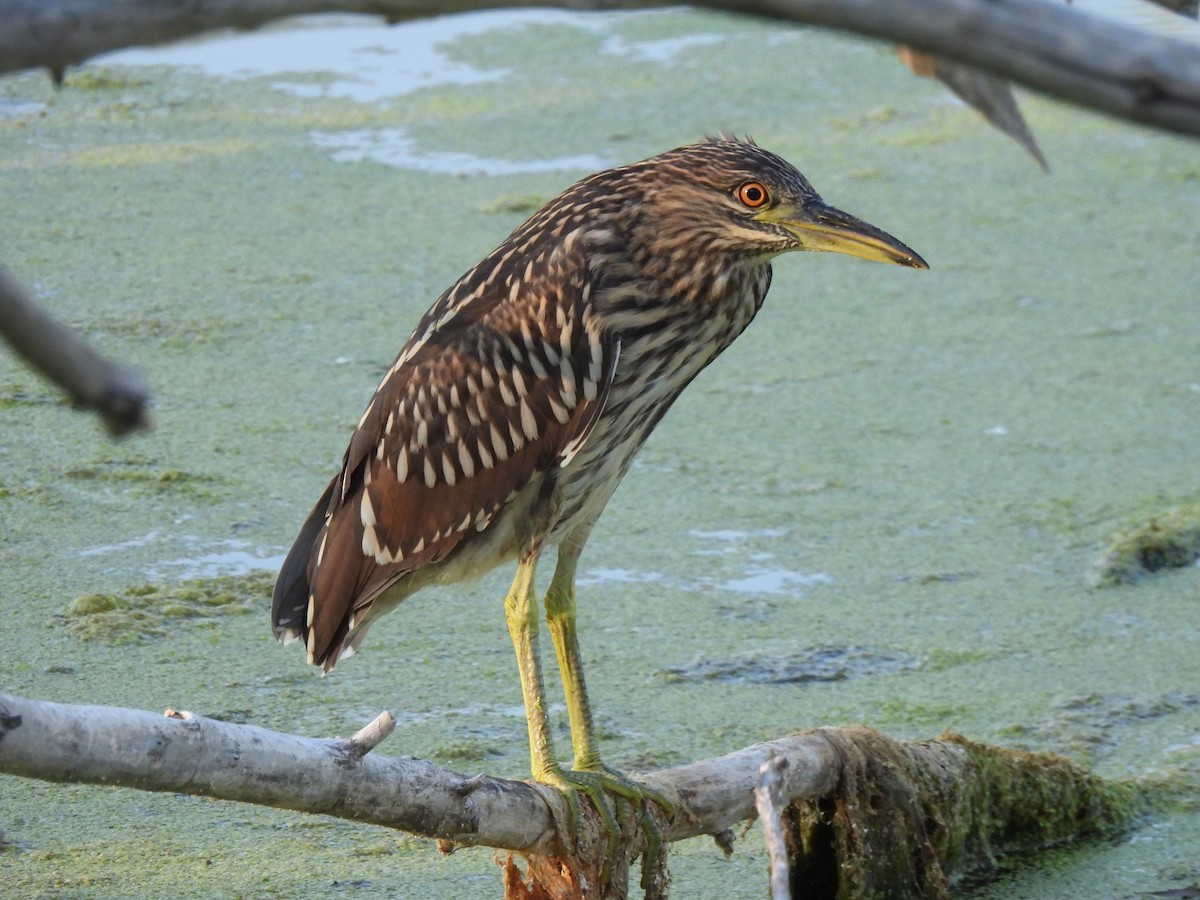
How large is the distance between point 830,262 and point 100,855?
3.59 metres

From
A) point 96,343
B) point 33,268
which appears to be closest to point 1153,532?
point 96,343

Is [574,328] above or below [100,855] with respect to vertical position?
above

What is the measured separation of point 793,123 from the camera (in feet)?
22.1

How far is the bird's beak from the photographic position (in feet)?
9.60

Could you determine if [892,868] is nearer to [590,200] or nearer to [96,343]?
[590,200]

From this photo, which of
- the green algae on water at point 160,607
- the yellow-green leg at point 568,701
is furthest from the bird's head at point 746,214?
the green algae on water at point 160,607

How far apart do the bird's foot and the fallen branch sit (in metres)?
0.02

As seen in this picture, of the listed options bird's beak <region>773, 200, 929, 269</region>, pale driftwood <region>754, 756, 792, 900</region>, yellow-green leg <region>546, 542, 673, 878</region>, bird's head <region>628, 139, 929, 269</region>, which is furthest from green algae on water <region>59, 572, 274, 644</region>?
pale driftwood <region>754, 756, 792, 900</region>

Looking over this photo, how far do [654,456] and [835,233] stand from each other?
1.84 meters

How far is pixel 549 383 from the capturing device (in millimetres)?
2979

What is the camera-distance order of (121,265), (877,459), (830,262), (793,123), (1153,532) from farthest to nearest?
1. (793,123)
2. (830,262)
3. (121,265)
4. (877,459)
5. (1153,532)

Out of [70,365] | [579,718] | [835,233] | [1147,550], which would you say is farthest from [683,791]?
[70,365]

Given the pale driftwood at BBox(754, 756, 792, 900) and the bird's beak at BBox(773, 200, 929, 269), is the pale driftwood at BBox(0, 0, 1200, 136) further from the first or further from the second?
the bird's beak at BBox(773, 200, 929, 269)

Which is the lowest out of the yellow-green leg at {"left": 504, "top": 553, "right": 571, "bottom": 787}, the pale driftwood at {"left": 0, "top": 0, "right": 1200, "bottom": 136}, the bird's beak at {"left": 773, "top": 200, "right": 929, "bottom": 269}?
the yellow-green leg at {"left": 504, "top": 553, "right": 571, "bottom": 787}
